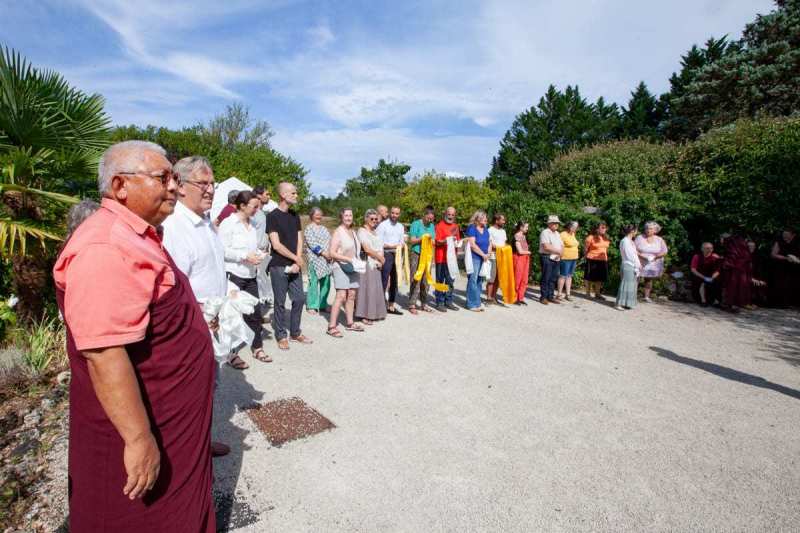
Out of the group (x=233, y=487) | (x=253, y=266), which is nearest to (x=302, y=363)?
(x=253, y=266)

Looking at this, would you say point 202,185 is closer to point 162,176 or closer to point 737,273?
point 162,176

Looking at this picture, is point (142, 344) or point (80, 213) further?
point (80, 213)

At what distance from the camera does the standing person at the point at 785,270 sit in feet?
31.1

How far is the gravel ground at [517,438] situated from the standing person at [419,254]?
174 centimetres

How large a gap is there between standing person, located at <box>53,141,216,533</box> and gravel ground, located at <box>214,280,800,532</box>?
1148mm

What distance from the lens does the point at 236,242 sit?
15.5 ft

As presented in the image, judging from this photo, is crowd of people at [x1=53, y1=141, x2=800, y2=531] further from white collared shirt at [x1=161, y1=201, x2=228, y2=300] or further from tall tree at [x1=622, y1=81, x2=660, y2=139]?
tall tree at [x1=622, y1=81, x2=660, y2=139]

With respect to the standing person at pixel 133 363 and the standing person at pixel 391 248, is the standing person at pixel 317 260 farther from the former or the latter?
the standing person at pixel 133 363

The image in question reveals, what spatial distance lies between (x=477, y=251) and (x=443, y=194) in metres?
15.2

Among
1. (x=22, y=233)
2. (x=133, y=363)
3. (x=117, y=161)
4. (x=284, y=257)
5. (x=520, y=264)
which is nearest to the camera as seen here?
(x=133, y=363)

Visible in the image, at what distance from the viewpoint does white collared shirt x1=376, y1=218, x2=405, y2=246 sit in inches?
334

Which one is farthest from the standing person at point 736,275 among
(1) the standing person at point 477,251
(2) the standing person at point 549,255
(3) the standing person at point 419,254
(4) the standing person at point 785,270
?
(3) the standing person at point 419,254

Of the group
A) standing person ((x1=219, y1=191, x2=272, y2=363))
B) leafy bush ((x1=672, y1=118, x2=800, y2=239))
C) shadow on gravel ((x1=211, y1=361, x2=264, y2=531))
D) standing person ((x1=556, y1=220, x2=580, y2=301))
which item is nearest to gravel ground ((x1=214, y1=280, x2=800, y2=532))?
shadow on gravel ((x1=211, y1=361, x2=264, y2=531))

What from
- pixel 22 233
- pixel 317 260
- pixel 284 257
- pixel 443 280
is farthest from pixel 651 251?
pixel 22 233
